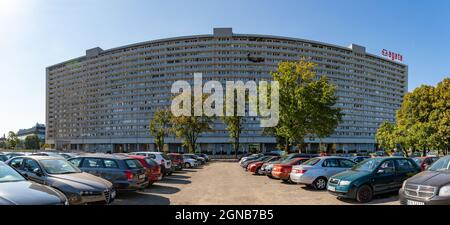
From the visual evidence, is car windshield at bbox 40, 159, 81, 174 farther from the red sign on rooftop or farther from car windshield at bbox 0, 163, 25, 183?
the red sign on rooftop

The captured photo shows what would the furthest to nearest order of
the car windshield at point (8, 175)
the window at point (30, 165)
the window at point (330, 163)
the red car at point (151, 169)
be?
1. the red car at point (151, 169)
2. the window at point (330, 163)
3. the window at point (30, 165)
4. the car windshield at point (8, 175)

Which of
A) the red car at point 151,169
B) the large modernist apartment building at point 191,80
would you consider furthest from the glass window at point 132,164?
the large modernist apartment building at point 191,80

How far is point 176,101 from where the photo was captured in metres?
46.0

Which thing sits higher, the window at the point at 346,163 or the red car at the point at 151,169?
the window at the point at 346,163

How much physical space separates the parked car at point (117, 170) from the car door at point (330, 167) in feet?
26.4

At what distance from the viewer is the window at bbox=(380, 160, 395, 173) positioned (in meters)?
11.1

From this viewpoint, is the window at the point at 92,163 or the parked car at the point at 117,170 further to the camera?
the window at the point at 92,163

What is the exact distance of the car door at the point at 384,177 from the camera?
35.2ft

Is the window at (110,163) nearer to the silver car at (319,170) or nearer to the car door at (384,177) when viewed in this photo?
the silver car at (319,170)

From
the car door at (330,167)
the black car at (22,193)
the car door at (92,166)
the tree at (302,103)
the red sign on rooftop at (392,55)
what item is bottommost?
the car door at (330,167)

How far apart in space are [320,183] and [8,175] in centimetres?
1167

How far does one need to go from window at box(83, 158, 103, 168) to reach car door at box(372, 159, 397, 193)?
10.4 metres

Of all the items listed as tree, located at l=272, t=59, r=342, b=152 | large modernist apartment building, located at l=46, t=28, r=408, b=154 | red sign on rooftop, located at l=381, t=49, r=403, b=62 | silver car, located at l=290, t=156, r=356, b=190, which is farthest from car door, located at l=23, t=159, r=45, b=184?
red sign on rooftop, located at l=381, t=49, r=403, b=62
